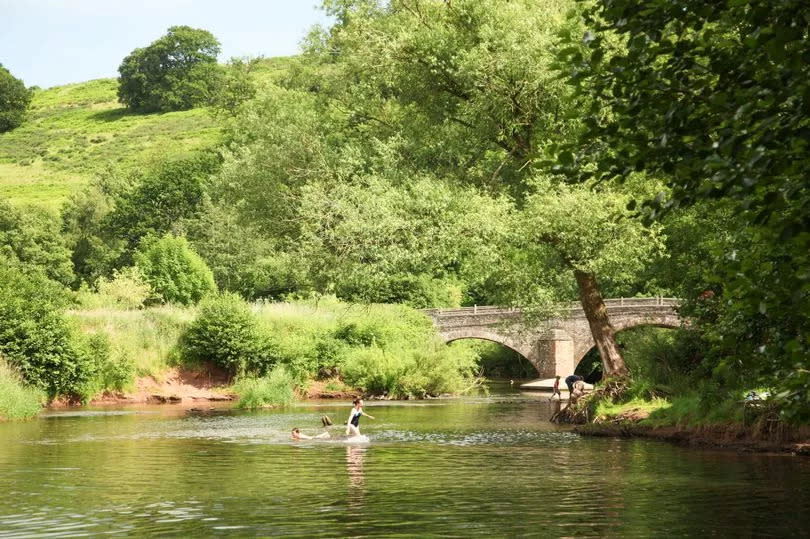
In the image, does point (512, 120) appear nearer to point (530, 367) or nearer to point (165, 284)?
point (165, 284)

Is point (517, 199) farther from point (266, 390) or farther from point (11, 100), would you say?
point (11, 100)

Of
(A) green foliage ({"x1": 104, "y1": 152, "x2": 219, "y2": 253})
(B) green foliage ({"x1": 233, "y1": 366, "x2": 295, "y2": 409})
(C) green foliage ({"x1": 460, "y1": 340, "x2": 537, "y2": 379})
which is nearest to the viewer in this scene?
(B) green foliage ({"x1": 233, "y1": 366, "x2": 295, "y2": 409})

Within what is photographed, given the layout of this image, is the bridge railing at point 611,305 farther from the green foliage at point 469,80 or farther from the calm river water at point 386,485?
the calm river water at point 386,485

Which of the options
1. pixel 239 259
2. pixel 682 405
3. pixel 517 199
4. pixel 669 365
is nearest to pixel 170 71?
pixel 239 259

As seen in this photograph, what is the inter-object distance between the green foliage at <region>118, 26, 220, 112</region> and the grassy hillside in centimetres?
260

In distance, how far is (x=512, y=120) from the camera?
34.9 m

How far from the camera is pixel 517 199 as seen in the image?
37000mm

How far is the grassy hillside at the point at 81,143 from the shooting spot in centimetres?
13162

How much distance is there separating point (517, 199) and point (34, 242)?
2337 inches

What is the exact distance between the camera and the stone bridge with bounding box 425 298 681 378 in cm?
6875

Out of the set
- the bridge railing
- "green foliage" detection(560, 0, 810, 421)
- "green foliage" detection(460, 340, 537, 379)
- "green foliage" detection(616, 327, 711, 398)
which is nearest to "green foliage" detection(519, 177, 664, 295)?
"green foliage" detection(616, 327, 711, 398)

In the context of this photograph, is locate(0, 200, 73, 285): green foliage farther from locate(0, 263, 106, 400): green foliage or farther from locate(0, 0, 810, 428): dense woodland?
locate(0, 263, 106, 400): green foliage

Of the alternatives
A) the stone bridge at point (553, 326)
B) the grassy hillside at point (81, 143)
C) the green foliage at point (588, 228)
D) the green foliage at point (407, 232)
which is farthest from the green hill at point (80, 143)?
the green foliage at point (588, 228)

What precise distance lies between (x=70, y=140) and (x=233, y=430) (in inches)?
5247
